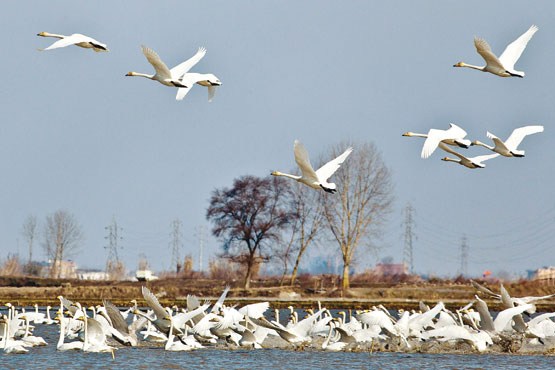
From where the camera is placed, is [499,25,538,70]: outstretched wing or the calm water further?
[499,25,538,70]: outstretched wing

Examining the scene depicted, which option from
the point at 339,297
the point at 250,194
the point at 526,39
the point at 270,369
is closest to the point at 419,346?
the point at 270,369

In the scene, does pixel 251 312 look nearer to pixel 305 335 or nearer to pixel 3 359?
pixel 305 335

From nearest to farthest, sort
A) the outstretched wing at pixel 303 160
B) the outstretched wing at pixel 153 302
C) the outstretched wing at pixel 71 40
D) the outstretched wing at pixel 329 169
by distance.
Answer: the outstretched wing at pixel 303 160, the outstretched wing at pixel 71 40, the outstretched wing at pixel 329 169, the outstretched wing at pixel 153 302

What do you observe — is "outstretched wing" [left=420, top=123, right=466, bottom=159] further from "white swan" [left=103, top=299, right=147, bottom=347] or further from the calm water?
"white swan" [left=103, top=299, right=147, bottom=347]

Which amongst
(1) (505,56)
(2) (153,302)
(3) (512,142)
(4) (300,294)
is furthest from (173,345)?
(4) (300,294)

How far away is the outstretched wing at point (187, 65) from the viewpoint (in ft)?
85.6

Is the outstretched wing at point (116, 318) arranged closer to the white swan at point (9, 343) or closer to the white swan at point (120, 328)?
the white swan at point (120, 328)

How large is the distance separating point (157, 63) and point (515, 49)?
9160 millimetres

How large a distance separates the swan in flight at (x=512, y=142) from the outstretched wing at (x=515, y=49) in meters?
1.82

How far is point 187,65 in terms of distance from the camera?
2684cm

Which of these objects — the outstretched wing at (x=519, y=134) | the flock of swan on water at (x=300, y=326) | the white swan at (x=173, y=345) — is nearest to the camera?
the flock of swan on water at (x=300, y=326)

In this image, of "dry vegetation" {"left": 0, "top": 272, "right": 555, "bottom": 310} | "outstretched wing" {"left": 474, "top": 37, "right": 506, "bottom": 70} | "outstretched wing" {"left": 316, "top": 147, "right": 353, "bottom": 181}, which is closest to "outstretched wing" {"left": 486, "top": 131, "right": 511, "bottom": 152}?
"outstretched wing" {"left": 474, "top": 37, "right": 506, "bottom": 70}

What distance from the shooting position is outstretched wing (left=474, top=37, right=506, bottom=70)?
24.9m

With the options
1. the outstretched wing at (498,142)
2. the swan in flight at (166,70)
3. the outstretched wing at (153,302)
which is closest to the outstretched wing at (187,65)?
the swan in flight at (166,70)
